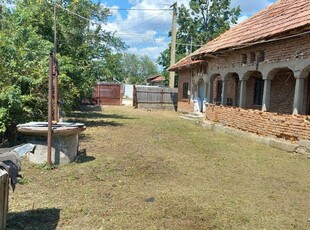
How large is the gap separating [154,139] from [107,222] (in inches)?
254

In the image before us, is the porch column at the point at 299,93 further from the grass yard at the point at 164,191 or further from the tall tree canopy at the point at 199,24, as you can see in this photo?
the tall tree canopy at the point at 199,24

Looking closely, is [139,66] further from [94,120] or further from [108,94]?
[94,120]

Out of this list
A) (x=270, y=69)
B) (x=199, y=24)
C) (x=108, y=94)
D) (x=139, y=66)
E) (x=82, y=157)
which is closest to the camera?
(x=82, y=157)

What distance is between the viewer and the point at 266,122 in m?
10.6

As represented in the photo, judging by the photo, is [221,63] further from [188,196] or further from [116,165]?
[188,196]

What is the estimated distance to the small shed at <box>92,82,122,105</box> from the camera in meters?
28.6

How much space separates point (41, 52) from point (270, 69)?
24.9 feet

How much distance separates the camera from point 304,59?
955 cm

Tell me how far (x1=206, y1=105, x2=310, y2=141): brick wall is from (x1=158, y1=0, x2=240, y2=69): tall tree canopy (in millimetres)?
26054

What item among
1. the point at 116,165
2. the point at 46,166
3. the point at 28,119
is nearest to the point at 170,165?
the point at 116,165

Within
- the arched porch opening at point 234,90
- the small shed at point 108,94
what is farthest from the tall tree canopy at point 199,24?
the arched porch opening at point 234,90

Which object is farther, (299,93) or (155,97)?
(155,97)

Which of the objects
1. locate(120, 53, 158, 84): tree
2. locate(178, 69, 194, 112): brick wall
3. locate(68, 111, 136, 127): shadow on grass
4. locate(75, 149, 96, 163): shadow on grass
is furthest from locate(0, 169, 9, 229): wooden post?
locate(120, 53, 158, 84): tree

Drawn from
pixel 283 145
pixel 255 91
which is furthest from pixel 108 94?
pixel 283 145
